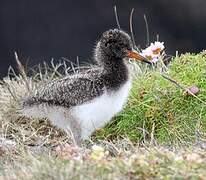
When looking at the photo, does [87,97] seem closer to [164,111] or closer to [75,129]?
[75,129]

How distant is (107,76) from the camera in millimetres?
5516

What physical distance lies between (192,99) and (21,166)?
2.17 m

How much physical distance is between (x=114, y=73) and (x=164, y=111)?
0.66m

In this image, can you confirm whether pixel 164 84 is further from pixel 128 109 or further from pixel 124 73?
pixel 124 73

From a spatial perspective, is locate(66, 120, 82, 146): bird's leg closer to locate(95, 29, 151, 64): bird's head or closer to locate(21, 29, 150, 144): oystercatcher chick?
locate(21, 29, 150, 144): oystercatcher chick

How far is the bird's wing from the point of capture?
17.7 ft

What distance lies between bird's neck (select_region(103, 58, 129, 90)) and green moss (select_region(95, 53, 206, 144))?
416 mm

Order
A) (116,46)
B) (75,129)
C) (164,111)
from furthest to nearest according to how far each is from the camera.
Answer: (164,111) → (116,46) → (75,129)

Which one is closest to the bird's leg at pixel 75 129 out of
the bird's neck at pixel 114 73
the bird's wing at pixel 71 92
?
the bird's wing at pixel 71 92

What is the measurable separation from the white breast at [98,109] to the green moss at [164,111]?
0.35 meters

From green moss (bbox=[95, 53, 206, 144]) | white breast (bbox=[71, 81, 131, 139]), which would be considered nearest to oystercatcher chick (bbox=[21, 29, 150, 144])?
white breast (bbox=[71, 81, 131, 139])

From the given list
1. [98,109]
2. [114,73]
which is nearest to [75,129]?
[98,109]

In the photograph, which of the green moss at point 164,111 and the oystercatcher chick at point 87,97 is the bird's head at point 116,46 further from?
the green moss at point 164,111

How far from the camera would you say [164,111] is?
19.6ft
